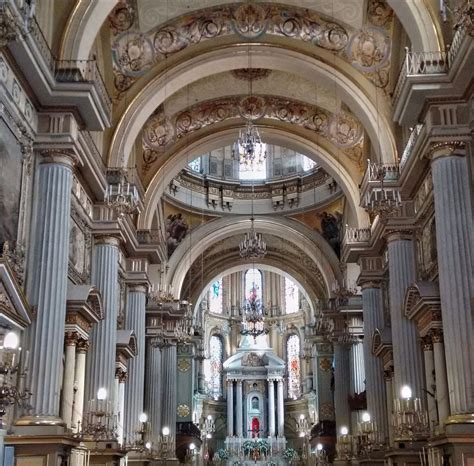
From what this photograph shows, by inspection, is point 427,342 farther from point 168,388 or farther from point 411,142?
point 168,388

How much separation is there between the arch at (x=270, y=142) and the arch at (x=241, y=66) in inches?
137

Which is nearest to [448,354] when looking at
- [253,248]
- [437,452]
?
[437,452]

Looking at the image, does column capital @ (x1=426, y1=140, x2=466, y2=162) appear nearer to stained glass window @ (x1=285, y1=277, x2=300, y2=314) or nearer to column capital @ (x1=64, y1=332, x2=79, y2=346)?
column capital @ (x1=64, y1=332, x2=79, y2=346)

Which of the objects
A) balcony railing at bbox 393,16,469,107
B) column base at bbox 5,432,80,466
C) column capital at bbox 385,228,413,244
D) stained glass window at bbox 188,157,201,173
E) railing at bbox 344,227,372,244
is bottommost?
column base at bbox 5,432,80,466

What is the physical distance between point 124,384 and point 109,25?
9.24 m

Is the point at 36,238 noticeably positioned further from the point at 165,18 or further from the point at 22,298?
the point at 165,18

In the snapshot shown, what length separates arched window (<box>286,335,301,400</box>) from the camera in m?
46.4

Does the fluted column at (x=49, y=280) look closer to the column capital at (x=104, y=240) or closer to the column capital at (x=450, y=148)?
the column capital at (x=104, y=240)

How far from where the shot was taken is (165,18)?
58.6 ft

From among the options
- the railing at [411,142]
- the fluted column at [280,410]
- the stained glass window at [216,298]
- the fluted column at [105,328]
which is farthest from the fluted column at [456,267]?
the stained glass window at [216,298]

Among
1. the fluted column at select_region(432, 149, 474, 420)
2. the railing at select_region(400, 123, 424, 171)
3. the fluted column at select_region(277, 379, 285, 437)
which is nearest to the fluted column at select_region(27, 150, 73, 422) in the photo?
the fluted column at select_region(432, 149, 474, 420)

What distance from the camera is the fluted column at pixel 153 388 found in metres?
24.5

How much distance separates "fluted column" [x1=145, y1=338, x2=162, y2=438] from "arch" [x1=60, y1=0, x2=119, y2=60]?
13.2 m

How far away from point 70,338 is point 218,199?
18000 millimetres
